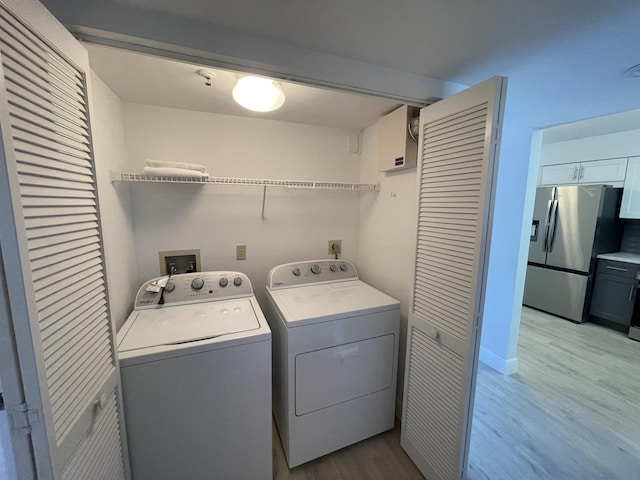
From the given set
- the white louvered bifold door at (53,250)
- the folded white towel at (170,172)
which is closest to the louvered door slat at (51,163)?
the white louvered bifold door at (53,250)

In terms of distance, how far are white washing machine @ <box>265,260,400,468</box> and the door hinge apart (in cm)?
93

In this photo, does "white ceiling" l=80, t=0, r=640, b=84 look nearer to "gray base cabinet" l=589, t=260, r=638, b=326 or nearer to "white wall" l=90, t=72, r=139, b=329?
"white wall" l=90, t=72, r=139, b=329

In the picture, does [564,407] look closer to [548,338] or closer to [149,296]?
[548,338]

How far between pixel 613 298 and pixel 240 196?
14.9 feet

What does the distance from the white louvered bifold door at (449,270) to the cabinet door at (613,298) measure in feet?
11.4

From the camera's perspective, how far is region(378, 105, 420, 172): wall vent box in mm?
1667

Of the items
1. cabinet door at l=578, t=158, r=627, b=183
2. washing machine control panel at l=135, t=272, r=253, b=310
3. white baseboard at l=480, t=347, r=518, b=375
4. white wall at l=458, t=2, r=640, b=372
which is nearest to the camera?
white wall at l=458, t=2, r=640, b=372

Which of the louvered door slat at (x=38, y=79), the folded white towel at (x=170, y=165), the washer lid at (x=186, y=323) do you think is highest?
the louvered door slat at (x=38, y=79)

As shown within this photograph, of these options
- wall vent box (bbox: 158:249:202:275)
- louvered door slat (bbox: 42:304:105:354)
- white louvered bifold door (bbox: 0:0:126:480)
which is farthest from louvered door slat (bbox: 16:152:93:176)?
wall vent box (bbox: 158:249:202:275)

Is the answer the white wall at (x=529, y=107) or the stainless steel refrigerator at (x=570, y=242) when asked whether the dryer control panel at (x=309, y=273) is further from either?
the stainless steel refrigerator at (x=570, y=242)

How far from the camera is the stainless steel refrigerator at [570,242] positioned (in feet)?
10.8

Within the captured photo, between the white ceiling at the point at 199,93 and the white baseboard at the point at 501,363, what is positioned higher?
the white ceiling at the point at 199,93

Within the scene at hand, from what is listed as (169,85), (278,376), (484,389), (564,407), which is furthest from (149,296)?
(564,407)

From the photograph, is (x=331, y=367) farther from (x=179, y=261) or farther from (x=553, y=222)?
(x=553, y=222)
